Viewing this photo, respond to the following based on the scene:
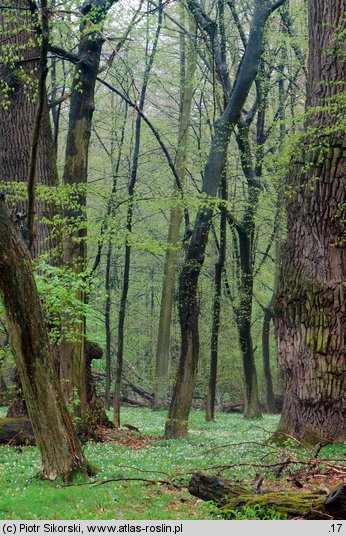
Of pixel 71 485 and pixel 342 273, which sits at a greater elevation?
pixel 342 273

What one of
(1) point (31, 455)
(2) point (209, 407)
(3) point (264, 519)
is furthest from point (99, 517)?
(2) point (209, 407)

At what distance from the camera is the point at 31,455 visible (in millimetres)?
11062

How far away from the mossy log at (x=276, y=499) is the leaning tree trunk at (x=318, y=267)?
190 inches

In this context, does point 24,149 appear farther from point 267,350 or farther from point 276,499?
point 267,350

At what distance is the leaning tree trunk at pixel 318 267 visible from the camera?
10852 mm

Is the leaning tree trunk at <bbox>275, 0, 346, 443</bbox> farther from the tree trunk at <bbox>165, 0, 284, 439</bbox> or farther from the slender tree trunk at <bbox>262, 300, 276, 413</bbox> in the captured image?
the slender tree trunk at <bbox>262, 300, 276, 413</bbox>

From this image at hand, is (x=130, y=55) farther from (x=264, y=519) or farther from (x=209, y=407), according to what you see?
(x=264, y=519)

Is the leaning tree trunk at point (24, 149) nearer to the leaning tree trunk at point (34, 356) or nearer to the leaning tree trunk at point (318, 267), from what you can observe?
the leaning tree trunk at point (318, 267)

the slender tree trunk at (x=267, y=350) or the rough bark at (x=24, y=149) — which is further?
the slender tree trunk at (x=267, y=350)

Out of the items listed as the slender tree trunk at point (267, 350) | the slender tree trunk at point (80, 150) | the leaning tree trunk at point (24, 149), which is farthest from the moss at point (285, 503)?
the slender tree trunk at point (267, 350)

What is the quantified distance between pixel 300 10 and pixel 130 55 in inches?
328

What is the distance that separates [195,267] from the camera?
1538cm

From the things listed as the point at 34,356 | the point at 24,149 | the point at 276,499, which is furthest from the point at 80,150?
the point at 276,499

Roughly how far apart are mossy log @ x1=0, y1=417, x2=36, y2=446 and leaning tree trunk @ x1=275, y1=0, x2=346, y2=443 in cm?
561
